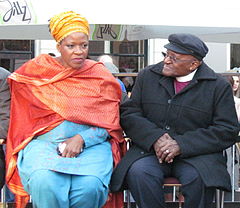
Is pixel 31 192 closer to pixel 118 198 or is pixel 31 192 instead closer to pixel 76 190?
pixel 76 190

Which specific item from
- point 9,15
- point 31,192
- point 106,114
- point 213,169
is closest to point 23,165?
point 31,192

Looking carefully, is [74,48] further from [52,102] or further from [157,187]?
[157,187]

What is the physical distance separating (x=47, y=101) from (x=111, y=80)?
1.74 feet

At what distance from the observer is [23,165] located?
4.62 meters

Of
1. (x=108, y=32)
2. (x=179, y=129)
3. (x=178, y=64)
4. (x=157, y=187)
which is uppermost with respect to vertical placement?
(x=108, y=32)

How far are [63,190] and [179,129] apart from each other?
1.05 meters

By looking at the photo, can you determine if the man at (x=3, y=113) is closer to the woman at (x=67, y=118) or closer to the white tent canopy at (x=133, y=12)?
the woman at (x=67, y=118)

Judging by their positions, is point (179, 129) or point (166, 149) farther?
point (179, 129)

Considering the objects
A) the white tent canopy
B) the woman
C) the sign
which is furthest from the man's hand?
the sign

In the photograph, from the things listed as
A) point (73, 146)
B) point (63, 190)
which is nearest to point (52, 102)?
point (73, 146)

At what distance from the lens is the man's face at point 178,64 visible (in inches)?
192

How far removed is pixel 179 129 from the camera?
4.88 metres

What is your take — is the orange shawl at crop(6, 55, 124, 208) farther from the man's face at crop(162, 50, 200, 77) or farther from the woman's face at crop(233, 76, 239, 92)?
the woman's face at crop(233, 76, 239, 92)

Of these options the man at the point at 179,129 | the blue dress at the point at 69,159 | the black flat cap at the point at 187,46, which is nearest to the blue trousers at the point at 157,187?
the man at the point at 179,129
